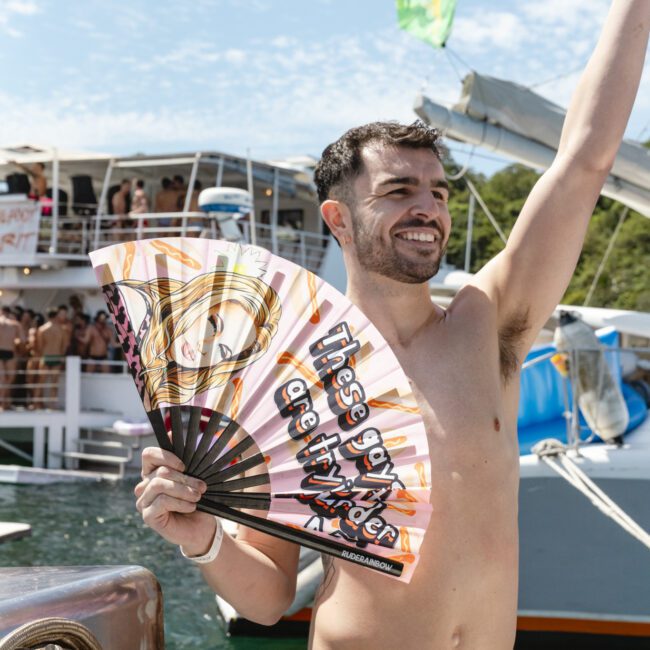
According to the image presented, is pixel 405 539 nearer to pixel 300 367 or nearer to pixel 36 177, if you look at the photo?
pixel 300 367

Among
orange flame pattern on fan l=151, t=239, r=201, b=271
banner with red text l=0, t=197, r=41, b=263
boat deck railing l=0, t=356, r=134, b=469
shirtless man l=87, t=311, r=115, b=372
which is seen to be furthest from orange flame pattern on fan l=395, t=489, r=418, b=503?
banner with red text l=0, t=197, r=41, b=263

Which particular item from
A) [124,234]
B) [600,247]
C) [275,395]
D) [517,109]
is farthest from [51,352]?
[600,247]

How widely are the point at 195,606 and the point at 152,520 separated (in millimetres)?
6009

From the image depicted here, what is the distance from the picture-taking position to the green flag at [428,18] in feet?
→ 26.0

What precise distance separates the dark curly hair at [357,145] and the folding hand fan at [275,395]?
0.96 ft

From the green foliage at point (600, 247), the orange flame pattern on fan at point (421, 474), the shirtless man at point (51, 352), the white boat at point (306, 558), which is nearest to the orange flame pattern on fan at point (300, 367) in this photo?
the orange flame pattern on fan at point (421, 474)

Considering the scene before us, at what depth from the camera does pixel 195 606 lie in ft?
23.0

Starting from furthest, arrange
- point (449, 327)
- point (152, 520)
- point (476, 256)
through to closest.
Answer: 1. point (476, 256)
2. point (449, 327)
3. point (152, 520)

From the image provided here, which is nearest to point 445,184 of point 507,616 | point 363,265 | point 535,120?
point 363,265

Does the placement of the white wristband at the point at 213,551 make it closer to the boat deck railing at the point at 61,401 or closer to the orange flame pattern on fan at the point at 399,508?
the orange flame pattern on fan at the point at 399,508

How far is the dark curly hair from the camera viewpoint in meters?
1.64

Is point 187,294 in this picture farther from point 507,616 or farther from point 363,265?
point 507,616

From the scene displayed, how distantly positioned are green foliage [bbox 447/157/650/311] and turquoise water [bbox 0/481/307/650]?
933 inches

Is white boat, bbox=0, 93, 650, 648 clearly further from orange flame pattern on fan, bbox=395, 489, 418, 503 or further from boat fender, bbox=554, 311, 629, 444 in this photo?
orange flame pattern on fan, bbox=395, 489, 418, 503
